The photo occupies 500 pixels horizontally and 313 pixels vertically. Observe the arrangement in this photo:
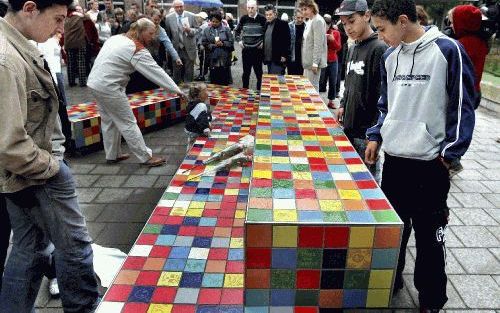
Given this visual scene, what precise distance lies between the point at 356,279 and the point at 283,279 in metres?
0.29

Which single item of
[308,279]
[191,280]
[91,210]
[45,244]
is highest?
[308,279]

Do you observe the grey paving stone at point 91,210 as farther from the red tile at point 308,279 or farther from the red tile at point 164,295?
the red tile at point 308,279

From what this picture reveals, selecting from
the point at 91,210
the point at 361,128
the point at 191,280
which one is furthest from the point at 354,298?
the point at 91,210

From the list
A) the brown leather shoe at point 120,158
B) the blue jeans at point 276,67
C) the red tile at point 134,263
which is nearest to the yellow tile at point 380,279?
the red tile at point 134,263

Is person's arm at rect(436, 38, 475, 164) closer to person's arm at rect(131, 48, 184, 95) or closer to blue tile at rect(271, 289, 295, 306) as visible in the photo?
blue tile at rect(271, 289, 295, 306)

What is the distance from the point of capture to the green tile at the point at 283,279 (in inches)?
62.7

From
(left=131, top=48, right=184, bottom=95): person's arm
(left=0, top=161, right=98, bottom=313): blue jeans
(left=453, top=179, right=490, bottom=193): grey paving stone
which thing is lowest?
(left=453, top=179, right=490, bottom=193): grey paving stone

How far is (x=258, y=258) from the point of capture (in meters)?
1.57

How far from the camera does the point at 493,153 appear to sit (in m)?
5.48

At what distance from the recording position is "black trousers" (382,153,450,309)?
214 centimetres

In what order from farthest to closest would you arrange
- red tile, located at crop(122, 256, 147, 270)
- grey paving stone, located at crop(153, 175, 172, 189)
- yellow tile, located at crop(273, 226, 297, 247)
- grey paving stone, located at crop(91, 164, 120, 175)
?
grey paving stone, located at crop(91, 164, 120, 175) → grey paving stone, located at crop(153, 175, 172, 189) → red tile, located at crop(122, 256, 147, 270) → yellow tile, located at crop(273, 226, 297, 247)

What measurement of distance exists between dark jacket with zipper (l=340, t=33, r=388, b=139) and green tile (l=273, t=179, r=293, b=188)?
147 centimetres

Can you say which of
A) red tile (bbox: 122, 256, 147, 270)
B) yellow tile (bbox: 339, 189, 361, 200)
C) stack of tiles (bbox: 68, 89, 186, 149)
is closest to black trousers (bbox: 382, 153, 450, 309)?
yellow tile (bbox: 339, 189, 361, 200)

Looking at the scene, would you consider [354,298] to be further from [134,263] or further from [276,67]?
[276,67]
